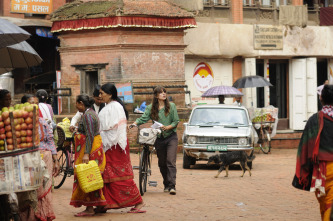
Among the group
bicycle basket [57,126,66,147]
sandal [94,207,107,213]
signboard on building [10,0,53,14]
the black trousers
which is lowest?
sandal [94,207,107,213]

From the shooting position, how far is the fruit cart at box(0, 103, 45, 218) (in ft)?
22.5

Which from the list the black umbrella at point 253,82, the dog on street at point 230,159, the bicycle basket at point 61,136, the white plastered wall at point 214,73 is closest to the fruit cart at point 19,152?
the bicycle basket at point 61,136

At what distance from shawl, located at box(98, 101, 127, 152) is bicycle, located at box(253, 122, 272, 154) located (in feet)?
48.3

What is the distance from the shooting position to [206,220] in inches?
387

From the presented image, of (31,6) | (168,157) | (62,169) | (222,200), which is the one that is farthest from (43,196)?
(31,6)

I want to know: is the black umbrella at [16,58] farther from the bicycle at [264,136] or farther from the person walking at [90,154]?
the bicycle at [264,136]

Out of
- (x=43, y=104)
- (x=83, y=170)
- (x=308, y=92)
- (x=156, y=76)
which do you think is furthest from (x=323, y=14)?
(x=83, y=170)

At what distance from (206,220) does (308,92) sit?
22.2 m

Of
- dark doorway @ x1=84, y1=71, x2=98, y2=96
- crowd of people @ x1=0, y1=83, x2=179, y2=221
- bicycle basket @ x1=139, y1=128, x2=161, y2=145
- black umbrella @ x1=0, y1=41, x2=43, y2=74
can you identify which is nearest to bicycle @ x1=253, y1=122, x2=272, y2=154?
dark doorway @ x1=84, y1=71, x2=98, y2=96

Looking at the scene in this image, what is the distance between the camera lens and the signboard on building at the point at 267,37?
30.1 metres

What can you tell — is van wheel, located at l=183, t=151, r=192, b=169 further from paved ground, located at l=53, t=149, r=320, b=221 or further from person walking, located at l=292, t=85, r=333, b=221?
person walking, located at l=292, t=85, r=333, b=221

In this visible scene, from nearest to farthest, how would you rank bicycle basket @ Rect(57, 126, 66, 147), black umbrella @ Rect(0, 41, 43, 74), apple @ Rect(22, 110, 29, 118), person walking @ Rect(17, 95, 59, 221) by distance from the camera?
apple @ Rect(22, 110, 29, 118) → person walking @ Rect(17, 95, 59, 221) → black umbrella @ Rect(0, 41, 43, 74) → bicycle basket @ Rect(57, 126, 66, 147)

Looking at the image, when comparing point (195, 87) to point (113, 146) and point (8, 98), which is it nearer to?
point (113, 146)

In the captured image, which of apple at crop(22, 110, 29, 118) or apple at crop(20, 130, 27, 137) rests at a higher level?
apple at crop(22, 110, 29, 118)
